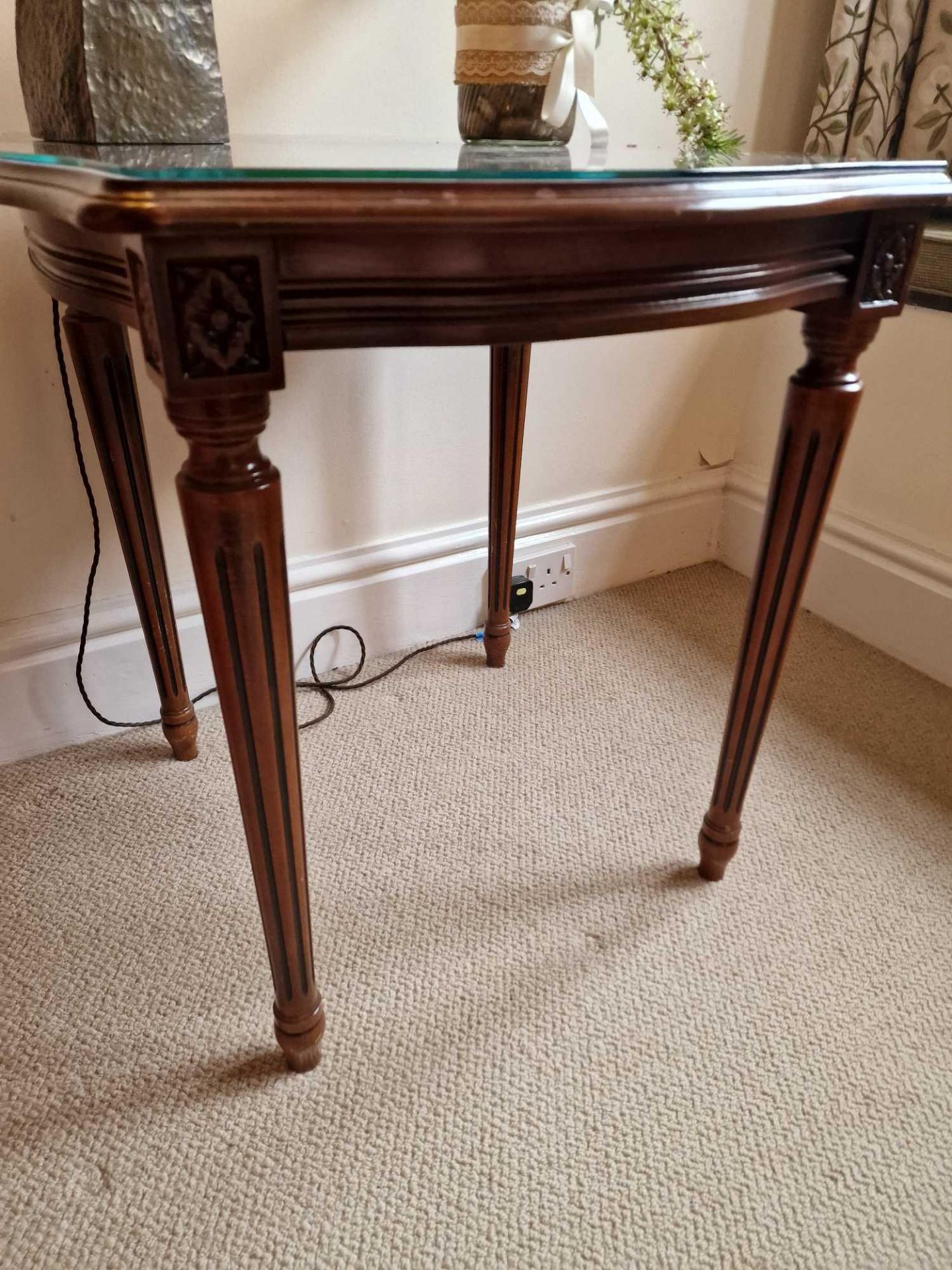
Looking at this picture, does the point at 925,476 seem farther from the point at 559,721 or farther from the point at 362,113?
the point at 362,113

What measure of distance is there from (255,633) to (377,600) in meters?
0.78

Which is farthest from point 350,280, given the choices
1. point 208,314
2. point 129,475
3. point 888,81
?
point 888,81

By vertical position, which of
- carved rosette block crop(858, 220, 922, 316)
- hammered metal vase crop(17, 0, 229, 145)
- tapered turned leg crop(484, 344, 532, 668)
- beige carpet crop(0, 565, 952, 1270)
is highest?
hammered metal vase crop(17, 0, 229, 145)

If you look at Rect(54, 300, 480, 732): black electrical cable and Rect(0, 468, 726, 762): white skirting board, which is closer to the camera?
Rect(54, 300, 480, 732): black electrical cable

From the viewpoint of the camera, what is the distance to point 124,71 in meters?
0.70

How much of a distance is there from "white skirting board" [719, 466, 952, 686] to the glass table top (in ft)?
2.40

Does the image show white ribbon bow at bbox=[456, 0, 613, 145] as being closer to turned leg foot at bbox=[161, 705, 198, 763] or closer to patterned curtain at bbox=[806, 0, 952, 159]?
patterned curtain at bbox=[806, 0, 952, 159]

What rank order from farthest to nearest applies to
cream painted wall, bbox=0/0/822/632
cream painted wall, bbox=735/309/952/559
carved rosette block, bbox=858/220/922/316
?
cream painted wall, bbox=735/309/952/559 < cream painted wall, bbox=0/0/822/632 < carved rosette block, bbox=858/220/922/316

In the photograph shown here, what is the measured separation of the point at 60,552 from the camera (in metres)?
1.08

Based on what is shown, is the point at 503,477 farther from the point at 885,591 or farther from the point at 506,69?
the point at 885,591

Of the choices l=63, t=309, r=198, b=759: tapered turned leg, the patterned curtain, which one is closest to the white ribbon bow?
l=63, t=309, r=198, b=759: tapered turned leg

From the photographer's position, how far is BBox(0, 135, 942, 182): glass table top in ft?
1.44

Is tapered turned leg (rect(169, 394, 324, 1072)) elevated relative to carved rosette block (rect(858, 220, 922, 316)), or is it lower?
lower

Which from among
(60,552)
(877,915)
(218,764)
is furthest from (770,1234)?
(60,552)
